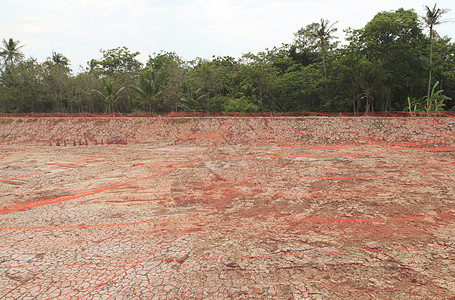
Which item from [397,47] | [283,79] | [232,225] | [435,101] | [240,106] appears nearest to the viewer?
[232,225]

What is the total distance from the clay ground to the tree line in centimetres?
1252

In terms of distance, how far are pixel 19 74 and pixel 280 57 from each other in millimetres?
29593

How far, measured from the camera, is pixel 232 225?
5.28 meters

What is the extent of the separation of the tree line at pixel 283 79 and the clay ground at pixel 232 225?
12.5m

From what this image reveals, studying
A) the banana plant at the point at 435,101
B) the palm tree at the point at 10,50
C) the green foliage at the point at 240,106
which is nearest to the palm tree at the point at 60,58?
the palm tree at the point at 10,50

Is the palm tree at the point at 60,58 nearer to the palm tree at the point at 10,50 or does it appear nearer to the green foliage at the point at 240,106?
the palm tree at the point at 10,50

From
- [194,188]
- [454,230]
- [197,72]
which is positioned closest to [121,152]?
[194,188]

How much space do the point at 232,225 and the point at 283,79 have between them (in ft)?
80.4

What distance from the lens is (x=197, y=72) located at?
96.4 ft

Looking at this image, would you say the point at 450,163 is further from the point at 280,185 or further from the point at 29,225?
the point at 29,225

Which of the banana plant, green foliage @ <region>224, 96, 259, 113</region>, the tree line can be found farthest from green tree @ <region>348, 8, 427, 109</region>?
green foliage @ <region>224, 96, 259, 113</region>

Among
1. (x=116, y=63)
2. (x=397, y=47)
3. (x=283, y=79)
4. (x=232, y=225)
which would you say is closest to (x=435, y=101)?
(x=397, y=47)

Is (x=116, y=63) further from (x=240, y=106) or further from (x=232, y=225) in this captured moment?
(x=232, y=225)

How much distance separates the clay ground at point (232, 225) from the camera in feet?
11.5
